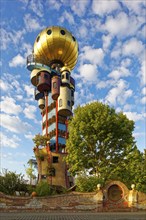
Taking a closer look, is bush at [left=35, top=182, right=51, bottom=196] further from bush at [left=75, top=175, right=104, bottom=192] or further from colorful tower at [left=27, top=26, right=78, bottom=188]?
colorful tower at [left=27, top=26, right=78, bottom=188]

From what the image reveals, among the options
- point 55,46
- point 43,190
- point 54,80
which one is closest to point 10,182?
point 43,190

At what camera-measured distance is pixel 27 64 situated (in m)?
50.9

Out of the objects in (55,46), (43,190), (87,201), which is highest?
(55,46)

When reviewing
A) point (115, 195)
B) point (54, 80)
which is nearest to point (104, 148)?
point (115, 195)

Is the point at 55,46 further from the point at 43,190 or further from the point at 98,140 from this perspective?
the point at 43,190

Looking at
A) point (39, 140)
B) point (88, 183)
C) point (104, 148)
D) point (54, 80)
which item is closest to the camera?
point (88, 183)

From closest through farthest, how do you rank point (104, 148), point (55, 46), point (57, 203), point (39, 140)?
point (57, 203) < point (104, 148) < point (39, 140) < point (55, 46)

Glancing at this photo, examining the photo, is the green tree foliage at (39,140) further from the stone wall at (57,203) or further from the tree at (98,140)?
the stone wall at (57,203)

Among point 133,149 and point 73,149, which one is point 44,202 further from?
point 133,149

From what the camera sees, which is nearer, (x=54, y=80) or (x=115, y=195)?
(x=115, y=195)

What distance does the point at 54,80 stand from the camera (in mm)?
47625

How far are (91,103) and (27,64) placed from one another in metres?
26.4

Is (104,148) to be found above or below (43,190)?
above

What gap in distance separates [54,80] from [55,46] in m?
6.79
